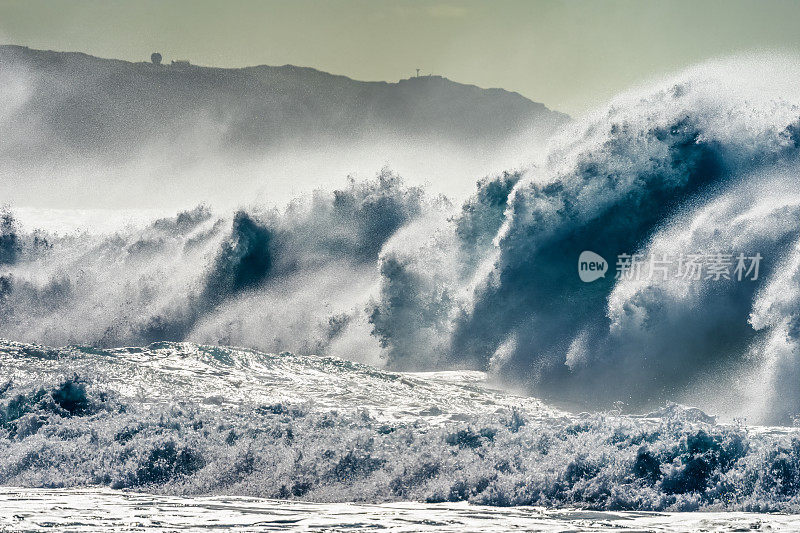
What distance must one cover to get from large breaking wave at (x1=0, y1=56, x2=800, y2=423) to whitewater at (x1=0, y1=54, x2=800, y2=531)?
57 millimetres

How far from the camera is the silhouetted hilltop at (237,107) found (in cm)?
9694

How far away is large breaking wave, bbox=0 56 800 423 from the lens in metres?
18.7

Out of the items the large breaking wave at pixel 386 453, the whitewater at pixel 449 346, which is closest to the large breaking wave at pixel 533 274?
the whitewater at pixel 449 346

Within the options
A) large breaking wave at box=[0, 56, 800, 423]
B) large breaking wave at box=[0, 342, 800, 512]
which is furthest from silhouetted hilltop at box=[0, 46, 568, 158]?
large breaking wave at box=[0, 342, 800, 512]

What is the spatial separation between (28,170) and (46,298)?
5980 cm

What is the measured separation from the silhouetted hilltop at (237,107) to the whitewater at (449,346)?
6521cm

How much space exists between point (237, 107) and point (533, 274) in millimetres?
85924
